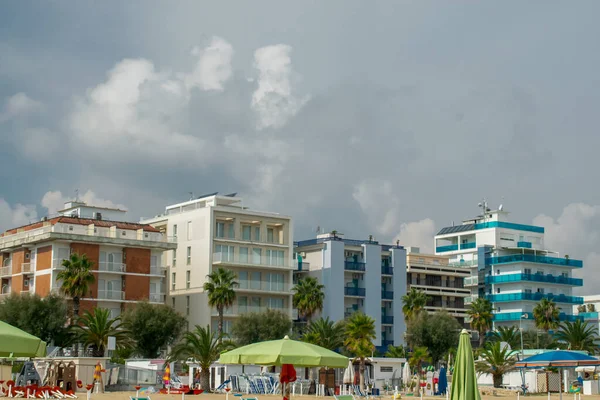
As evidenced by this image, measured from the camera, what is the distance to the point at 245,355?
22.3 metres

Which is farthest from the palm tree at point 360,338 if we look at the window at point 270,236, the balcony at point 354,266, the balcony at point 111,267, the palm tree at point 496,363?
the balcony at point 111,267

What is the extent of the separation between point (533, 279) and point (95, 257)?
54.0 meters

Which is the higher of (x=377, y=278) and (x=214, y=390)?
(x=377, y=278)

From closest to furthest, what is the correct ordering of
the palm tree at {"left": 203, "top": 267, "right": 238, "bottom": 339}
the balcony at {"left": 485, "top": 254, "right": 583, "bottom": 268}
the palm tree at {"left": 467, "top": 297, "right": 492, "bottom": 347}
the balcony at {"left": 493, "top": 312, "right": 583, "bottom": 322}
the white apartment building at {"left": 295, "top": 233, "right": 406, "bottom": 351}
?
the palm tree at {"left": 203, "top": 267, "right": 238, "bottom": 339} → the white apartment building at {"left": 295, "top": 233, "right": 406, "bottom": 351} → the palm tree at {"left": 467, "top": 297, "right": 492, "bottom": 347} → the balcony at {"left": 493, "top": 312, "right": 583, "bottom": 322} → the balcony at {"left": 485, "top": 254, "right": 583, "bottom": 268}


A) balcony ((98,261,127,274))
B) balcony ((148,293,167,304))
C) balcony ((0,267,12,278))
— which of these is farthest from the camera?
balcony ((0,267,12,278))

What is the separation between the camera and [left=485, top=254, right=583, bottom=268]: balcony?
107 m

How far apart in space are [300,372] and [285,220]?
81.4ft

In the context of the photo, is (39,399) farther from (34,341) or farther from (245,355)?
(34,341)

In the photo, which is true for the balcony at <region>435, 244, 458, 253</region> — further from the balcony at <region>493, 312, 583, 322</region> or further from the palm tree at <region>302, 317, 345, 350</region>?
the palm tree at <region>302, 317, 345, 350</region>

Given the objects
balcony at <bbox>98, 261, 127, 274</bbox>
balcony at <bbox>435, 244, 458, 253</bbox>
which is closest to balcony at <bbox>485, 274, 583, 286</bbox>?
balcony at <bbox>435, 244, 458, 253</bbox>

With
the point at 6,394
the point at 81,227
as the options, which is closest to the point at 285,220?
the point at 81,227

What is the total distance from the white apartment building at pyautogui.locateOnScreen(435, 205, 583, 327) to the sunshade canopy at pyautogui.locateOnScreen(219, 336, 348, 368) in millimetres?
82724

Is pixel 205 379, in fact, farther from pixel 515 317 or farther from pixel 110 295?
pixel 515 317

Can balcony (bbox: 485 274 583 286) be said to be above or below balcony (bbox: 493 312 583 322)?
above
